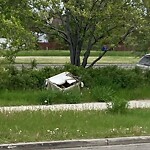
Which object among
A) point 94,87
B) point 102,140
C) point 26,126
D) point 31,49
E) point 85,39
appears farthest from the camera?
point 85,39

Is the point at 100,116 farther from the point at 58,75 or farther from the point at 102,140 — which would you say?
the point at 58,75

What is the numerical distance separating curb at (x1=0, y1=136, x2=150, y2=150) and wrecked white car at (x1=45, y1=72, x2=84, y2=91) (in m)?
4.87

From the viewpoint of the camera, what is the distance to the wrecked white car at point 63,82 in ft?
38.7

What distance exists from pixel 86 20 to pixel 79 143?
676 cm

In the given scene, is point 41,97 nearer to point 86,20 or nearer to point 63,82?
point 63,82

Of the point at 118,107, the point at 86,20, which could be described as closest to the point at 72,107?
the point at 118,107

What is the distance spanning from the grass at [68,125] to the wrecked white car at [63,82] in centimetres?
284

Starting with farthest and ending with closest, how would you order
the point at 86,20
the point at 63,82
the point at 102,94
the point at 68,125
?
the point at 86,20
the point at 63,82
the point at 102,94
the point at 68,125

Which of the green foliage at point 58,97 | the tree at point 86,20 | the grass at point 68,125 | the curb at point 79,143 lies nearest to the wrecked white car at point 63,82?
the green foliage at point 58,97

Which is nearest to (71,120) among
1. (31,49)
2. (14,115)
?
(14,115)

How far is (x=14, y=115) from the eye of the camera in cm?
852

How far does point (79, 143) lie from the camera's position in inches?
272

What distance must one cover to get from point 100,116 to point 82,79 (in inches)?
151

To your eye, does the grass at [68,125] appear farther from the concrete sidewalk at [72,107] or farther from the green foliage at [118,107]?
the concrete sidewalk at [72,107]
